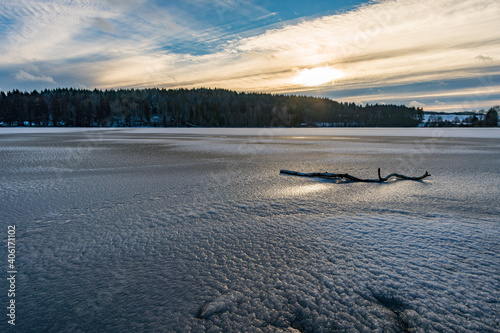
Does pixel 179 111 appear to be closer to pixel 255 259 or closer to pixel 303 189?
pixel 303 189

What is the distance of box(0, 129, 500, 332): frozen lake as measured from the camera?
2.42m

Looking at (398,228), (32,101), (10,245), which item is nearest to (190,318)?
Result: (10,245)

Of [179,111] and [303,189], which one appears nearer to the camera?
[303,189]

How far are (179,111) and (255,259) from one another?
340ft

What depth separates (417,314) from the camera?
243 cm

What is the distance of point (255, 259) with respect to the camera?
341 centimetres

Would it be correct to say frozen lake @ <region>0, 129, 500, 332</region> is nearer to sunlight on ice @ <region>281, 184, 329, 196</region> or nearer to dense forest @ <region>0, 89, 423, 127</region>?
sunlight on ice @ <region>281, 184, 329, 196</region>

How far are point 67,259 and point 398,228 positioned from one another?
4.61 metres

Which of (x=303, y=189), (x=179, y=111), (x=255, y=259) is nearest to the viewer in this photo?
(x=255, y=259)

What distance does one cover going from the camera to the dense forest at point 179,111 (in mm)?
89938

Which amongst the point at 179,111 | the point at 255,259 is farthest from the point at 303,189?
the point at 179,111

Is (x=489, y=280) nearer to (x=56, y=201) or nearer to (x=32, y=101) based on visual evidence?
(x=56, y=201)

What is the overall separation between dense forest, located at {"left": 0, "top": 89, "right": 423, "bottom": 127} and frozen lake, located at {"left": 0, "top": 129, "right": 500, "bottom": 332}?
95332 mm

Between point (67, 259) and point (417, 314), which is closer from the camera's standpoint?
point (417, 314)
